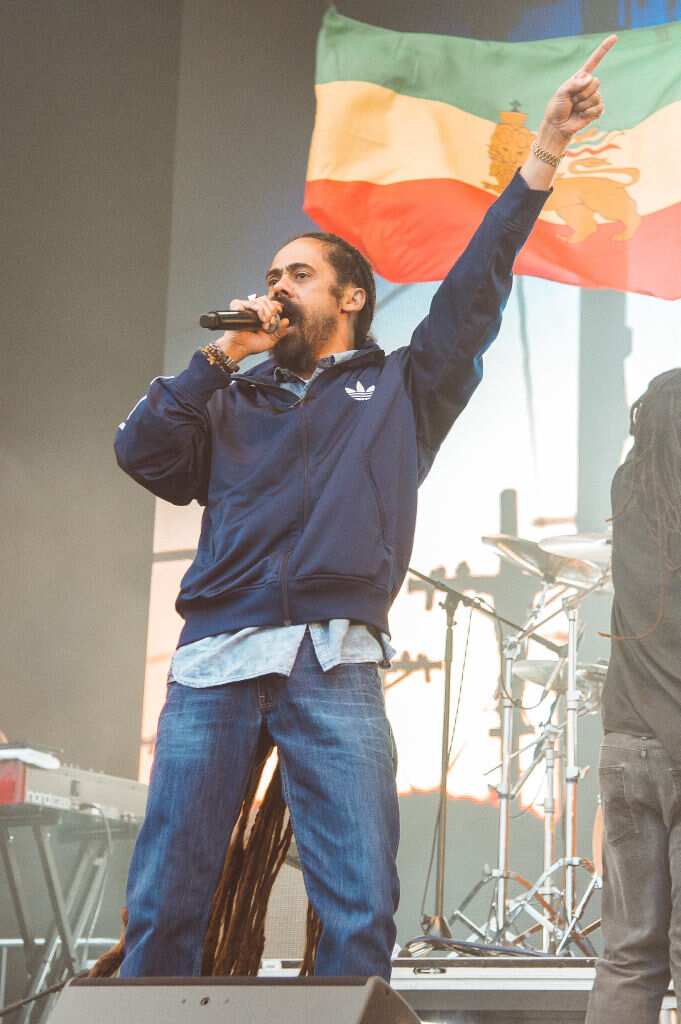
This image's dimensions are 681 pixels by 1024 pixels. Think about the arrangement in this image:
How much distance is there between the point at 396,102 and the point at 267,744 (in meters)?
4.79

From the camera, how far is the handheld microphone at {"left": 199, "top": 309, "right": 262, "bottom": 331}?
1.70 meters

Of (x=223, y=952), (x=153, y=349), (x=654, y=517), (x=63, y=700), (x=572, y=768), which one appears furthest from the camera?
(x=153, y=349)

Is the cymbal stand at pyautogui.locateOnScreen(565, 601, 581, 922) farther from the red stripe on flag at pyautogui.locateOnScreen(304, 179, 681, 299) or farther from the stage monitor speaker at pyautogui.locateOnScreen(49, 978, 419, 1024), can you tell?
the stage monitor speaker at pyautogui.locateOnScreen(49, 978, 419, 1024)

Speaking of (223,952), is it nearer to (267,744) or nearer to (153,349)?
(267,744)

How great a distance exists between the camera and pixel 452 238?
5.65 m

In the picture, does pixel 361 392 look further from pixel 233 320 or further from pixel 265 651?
pixel 265 651

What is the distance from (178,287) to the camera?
551 cm

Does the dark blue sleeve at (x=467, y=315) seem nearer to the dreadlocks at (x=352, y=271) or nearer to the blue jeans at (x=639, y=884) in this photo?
the dreadlocks at (x=352, y=271)

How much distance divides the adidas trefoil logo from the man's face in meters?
0.11

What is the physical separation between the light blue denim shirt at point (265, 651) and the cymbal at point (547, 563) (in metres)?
2.90

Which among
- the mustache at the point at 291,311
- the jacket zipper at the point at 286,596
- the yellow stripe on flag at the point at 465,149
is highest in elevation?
the yellow stripe on flag at the point at 465,149

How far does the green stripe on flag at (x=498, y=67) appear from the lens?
18.0 ft

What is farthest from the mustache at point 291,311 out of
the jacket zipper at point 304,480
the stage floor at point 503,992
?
the stage floor at point 503,992

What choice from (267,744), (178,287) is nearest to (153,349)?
(178,287)
